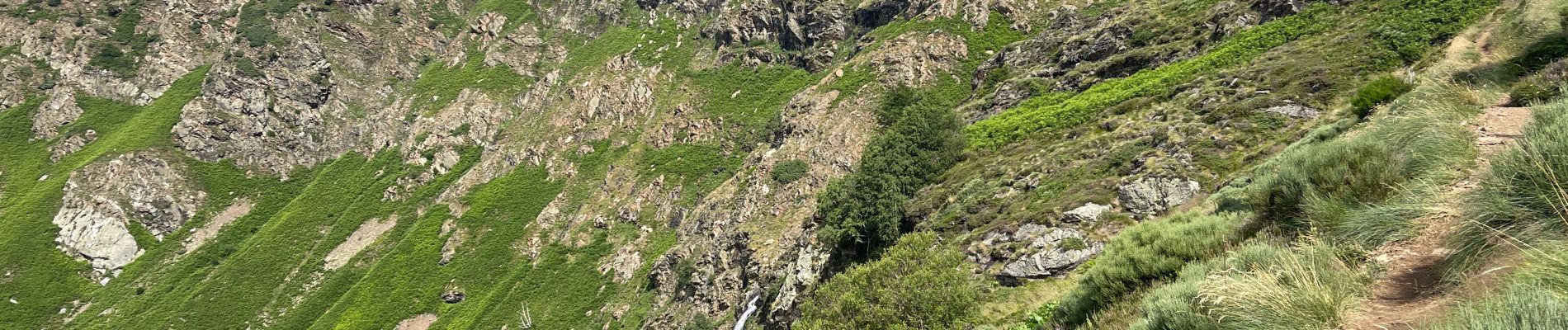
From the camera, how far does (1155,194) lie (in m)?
23.0

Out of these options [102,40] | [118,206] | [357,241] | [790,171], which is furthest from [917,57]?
[102,40]

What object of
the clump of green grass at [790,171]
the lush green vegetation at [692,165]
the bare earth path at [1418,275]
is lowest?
the lush green vegetation at [692,165]

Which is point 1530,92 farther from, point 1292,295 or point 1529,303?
point 1529,303

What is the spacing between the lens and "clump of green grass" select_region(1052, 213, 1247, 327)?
1034 centimetres

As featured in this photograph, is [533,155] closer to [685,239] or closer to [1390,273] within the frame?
[685,239]

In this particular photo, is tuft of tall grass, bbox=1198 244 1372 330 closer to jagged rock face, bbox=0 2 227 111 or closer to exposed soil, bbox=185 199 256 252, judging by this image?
exposed soil, bbox=185 199 256 252

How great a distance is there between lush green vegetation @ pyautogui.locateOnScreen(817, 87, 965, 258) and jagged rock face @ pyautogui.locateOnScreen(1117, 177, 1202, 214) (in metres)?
13.9

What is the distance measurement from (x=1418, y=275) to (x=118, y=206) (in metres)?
133

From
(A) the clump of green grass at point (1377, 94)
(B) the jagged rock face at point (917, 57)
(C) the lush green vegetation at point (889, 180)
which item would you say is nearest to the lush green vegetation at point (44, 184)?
(B) the jagged rock face at point (917, 57)

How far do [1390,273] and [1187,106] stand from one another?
27015 mm

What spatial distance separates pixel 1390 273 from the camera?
6559mm

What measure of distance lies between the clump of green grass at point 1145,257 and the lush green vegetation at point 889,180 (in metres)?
23.9

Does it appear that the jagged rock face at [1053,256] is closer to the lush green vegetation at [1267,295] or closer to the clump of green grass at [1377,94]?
the clump of green grass at [1377,94]

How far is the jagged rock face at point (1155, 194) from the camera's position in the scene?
73.3ft
